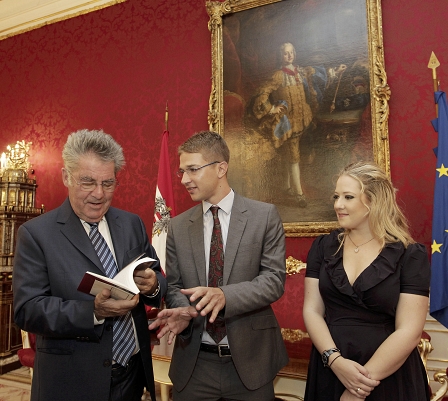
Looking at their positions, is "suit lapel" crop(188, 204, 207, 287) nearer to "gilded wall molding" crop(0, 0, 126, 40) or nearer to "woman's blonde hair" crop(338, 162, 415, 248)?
"woman's blonde hair" crop(338, 162, 415, 248)

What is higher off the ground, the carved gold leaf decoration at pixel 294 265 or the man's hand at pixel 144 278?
the man's hand at pixel 144 278

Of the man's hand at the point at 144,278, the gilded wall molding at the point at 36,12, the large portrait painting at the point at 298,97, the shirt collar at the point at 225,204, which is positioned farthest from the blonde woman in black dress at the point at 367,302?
the gilded wall molding at the point at 36,12

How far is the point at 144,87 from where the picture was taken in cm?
507

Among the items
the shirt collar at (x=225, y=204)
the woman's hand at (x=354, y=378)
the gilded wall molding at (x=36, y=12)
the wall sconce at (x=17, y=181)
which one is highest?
the gilded wall molding at (x=36, y=12)

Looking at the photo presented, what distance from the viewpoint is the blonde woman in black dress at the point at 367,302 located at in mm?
1747

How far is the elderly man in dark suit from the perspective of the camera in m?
1.58

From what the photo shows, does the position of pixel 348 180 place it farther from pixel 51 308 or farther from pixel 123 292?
pixel 51 308

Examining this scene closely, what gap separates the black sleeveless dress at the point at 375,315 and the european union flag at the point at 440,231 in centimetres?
136

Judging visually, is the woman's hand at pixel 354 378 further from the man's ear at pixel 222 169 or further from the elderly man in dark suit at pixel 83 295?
the man's ear at pixel 222 169

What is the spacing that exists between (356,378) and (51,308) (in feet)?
4.18

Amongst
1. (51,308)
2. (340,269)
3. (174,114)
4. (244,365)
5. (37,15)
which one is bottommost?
(244,365)

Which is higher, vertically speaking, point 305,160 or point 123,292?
point 305,160

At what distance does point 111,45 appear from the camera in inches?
209

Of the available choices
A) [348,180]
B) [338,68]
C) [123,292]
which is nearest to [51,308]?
[123,292]
